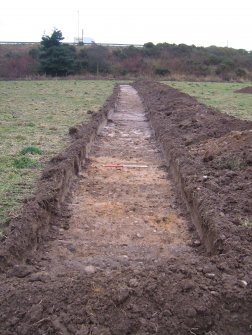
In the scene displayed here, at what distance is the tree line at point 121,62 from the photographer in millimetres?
51000

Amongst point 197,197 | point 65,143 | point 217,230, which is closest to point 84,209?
point 197,197

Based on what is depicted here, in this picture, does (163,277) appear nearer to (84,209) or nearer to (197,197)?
(197,197)

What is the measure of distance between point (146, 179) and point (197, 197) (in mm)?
2218

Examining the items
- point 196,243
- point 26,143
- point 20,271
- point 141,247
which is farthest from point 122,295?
point 26,143

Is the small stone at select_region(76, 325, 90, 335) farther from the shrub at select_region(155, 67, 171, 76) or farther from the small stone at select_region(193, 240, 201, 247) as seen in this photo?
the shrub at select_region(155, 67, 171, 76)

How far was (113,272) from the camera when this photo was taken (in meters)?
3.82

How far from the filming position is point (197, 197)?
6.09 m

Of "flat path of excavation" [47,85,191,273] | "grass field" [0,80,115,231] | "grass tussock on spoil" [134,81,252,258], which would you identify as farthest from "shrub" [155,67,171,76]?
"flat path of excavation" [47,85,191,273]

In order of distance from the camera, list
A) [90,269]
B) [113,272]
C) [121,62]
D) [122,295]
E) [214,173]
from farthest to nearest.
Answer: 1. [121,62]
2. [214,173]
3. [90,269]
4. [113,272]
5. [122,295]

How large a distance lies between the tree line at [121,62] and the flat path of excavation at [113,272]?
4472 centimetres

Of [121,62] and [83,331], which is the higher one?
[121,62]

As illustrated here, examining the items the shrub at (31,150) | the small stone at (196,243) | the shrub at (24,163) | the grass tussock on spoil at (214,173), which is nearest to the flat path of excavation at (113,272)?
the small stone at (196,243)

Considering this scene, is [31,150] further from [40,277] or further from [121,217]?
[40,277]

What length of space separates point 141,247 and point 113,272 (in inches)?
55.0
